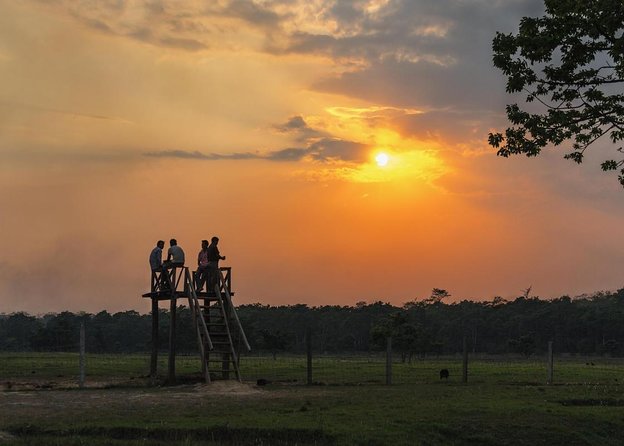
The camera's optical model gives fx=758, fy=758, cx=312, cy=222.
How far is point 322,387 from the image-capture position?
110ft

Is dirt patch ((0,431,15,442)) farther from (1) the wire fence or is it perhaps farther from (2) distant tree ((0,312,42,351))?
(2) distant tree ((0,312,42,351))

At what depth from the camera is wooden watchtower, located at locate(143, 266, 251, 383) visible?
3297 cm

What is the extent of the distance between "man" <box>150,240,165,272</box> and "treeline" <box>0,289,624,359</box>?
75016 millimetres

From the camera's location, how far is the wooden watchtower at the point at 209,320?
108ft

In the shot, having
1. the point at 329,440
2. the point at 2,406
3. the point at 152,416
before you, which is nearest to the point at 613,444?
the point at 329,440

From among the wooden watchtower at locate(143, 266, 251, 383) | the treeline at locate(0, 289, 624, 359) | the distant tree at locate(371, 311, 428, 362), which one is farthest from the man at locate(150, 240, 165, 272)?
the treeline at locate(0, 289, 624, 359)

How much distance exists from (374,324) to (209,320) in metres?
89.7

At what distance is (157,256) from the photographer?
37.5 metres

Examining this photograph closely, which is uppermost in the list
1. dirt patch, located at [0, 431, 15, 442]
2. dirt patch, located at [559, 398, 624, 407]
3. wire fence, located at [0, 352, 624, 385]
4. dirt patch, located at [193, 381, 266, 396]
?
dirt patch, located at [0, 431, 15, 442]

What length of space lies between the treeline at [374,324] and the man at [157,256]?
75016mm

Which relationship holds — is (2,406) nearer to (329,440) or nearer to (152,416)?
(152,416)

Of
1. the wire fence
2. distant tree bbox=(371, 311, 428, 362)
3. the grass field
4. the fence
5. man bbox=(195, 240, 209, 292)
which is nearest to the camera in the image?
the grass field

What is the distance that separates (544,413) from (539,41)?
11992 mm

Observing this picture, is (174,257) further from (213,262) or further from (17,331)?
(17,331)
